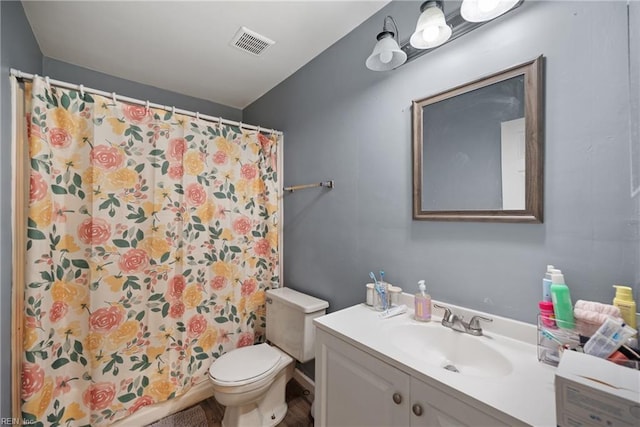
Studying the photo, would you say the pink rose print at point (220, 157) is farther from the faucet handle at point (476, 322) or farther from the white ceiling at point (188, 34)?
the faucet handle at point (476, 322)

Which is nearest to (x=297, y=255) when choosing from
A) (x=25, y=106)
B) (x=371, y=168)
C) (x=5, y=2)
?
(x=371, y=168)

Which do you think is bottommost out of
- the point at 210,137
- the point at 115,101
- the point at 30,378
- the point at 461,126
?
the point at 30,378

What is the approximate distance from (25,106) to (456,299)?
7.62ft

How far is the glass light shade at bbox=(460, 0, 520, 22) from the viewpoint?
0.87 metres

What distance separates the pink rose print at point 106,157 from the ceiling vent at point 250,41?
1.01 meters

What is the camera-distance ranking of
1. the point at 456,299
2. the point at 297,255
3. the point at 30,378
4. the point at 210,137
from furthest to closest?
the point at 297,255
the point at 210,137
the point at 30,378
the point at 456,299

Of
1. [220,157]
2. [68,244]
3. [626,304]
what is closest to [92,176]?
[68,244]

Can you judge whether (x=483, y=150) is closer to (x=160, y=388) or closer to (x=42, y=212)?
(x=42, y=212)

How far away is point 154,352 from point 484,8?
241 cm

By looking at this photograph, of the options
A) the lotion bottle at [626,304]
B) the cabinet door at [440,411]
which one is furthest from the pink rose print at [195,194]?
the lotion bottle at [626,304]

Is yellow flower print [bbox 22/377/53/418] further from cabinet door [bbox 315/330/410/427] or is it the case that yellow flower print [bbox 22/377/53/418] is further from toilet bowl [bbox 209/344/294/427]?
cabinet door [bbox 315/330/410/427]

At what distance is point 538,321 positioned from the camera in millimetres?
825

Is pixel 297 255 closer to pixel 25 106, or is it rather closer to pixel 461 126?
pixel 461 126

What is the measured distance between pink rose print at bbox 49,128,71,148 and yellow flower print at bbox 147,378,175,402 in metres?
1.48
